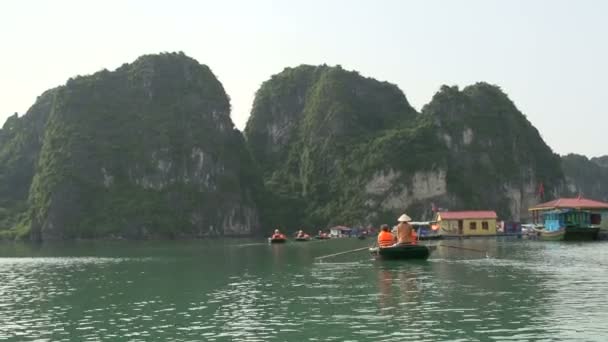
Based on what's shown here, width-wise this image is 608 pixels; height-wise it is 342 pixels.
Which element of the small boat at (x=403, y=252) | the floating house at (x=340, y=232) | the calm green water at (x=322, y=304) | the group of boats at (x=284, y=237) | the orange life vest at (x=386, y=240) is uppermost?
the floating house at (x=340, y=232)

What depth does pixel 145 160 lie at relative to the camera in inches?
5556

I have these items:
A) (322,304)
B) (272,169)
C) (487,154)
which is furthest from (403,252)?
(272,169)

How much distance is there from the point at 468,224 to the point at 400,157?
55.9 meters

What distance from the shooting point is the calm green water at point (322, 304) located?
56.1ft

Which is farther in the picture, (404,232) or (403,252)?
(404,232)

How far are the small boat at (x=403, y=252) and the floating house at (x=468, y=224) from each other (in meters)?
42.8

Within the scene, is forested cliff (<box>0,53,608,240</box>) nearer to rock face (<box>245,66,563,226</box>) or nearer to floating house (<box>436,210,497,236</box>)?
rock face (<box>245,66,563,226</box>)

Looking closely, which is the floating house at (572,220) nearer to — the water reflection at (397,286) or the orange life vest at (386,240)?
the orange life vest at (386,240)

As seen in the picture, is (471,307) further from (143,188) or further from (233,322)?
(143,188)

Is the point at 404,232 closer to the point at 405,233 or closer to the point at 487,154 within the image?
the point at 405,233

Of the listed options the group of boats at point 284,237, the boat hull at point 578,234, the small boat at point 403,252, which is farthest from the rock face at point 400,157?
the small boat at point 403,252

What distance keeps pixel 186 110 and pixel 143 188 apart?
19.3 m

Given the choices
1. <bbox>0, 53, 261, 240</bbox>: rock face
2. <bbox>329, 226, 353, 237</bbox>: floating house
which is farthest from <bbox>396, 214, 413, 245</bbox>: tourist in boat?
<bbox>0, 53, 261, 240</bbox>: rock face

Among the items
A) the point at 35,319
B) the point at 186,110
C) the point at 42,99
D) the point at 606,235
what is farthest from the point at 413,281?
the point at 42,99
